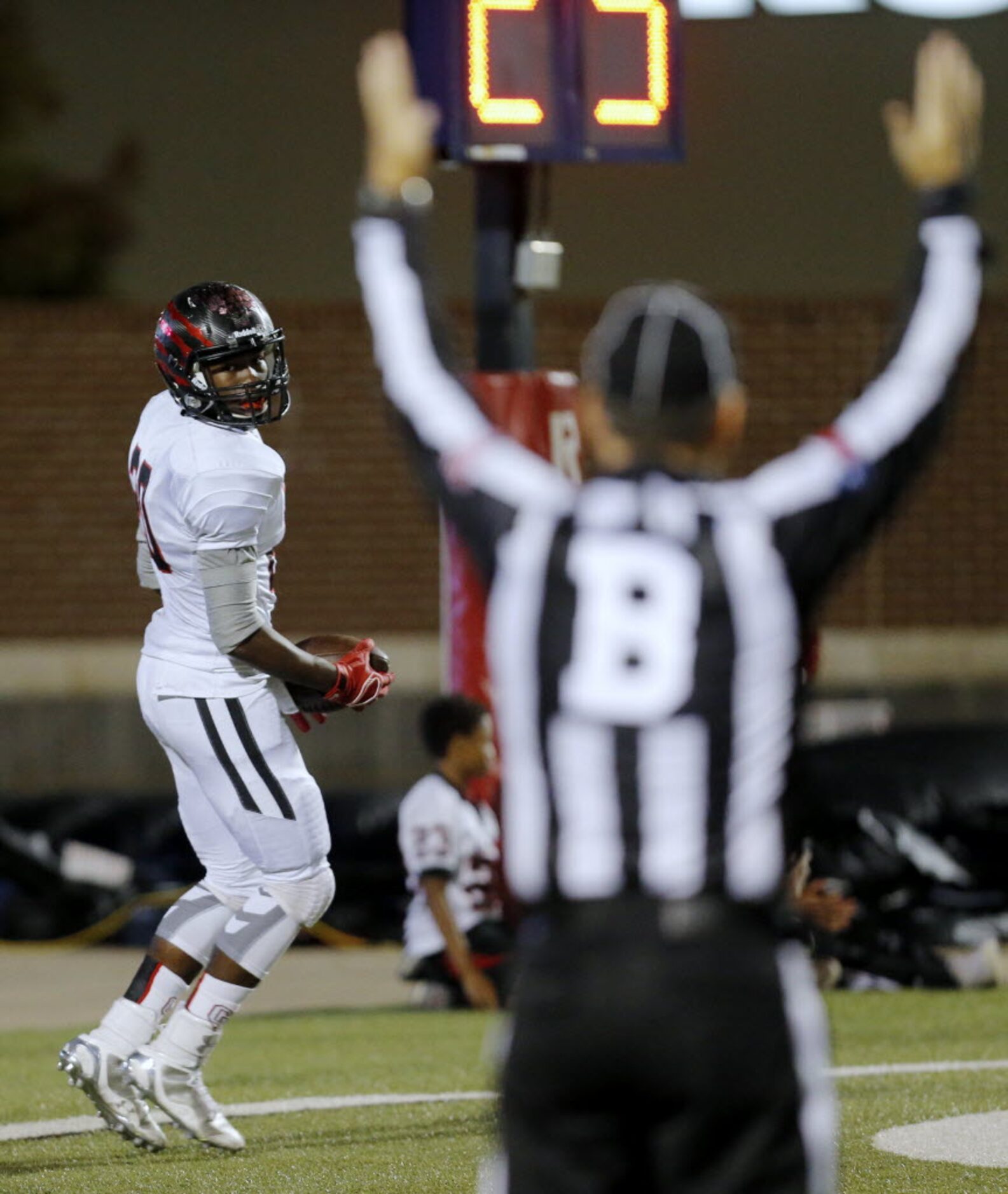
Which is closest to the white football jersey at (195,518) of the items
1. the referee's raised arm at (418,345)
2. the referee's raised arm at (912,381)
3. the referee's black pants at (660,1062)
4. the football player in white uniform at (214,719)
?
the football player in white uniform at (214,719)

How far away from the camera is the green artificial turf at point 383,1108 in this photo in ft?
18.0

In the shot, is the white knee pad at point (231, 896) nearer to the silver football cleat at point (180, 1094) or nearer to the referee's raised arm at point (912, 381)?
the silver football cleat at point (180, 1094)

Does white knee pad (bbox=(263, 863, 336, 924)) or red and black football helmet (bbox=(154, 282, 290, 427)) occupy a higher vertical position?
red and black football helmet (bbox=(154, 282, 290, 427))

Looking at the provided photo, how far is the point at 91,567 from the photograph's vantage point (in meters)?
17.9

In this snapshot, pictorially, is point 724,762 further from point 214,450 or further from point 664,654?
point 214,450

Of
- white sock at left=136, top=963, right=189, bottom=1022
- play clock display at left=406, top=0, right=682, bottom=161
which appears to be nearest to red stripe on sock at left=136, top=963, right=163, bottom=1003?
white sock at left=136, top=963, right=189, bottom=1022

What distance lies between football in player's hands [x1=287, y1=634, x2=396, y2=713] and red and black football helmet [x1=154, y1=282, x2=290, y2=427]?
0.63 m

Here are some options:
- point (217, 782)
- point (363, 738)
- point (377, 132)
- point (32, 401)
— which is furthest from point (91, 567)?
point (377, 132)

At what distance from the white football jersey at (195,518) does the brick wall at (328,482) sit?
39.3 ft

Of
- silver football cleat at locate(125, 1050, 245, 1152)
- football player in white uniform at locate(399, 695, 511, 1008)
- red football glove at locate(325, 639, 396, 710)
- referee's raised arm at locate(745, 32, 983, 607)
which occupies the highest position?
referee's raised arm at locate(745, 32, 983, 607)

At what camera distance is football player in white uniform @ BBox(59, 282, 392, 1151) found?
5.61 metres

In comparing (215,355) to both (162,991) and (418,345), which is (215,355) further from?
(418,345)

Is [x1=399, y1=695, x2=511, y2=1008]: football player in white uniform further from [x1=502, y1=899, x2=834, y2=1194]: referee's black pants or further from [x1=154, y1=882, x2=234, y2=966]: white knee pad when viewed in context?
[x1=502, y1=899, x2=834, y2=1194]: referee's black pants

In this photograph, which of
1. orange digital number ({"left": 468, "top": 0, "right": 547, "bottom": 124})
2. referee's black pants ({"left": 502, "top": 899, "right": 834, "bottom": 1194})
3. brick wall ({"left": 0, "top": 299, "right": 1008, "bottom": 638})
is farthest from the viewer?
brick wall ({"left": 0, "top": 299, "right": 1008, "bottom": 638})
